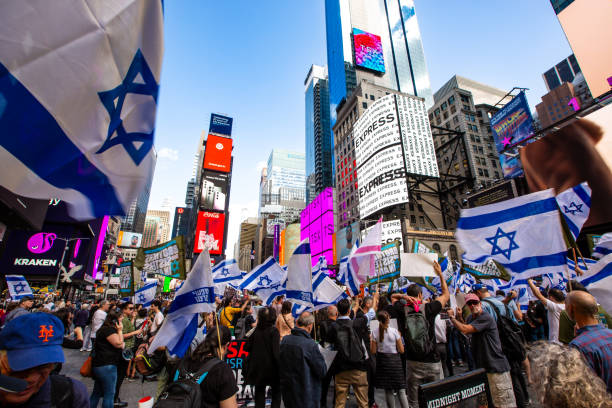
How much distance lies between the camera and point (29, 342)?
157 cm

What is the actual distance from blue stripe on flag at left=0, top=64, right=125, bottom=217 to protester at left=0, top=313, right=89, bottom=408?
765mm

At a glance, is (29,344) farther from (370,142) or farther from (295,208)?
(295,208)

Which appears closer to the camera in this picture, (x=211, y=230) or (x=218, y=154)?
(x=211, y=230)

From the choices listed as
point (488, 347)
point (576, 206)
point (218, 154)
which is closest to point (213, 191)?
point (218, 154)

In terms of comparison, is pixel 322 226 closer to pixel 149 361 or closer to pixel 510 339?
pixel 510 339

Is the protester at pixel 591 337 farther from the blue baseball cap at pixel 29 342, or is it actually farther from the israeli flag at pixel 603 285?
the blue baseball cap at pixel 29 342

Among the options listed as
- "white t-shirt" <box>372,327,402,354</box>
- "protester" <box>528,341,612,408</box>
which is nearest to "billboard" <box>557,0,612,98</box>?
"white t-shirt" <box>372,327,402,354</box>

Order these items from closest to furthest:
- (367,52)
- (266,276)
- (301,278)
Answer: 1. (301,278)
2. (266,276)
3. (367,52)

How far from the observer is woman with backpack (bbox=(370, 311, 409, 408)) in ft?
16.5

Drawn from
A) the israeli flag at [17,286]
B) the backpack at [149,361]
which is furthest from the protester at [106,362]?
the israeli flag at [17,286]

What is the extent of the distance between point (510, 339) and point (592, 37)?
3509 cm

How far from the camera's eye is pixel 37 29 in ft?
4.12

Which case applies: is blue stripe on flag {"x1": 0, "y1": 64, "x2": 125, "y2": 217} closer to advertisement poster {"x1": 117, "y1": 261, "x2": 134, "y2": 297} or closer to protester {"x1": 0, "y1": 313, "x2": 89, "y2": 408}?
protester {"x1": 0, "y1": 313, "x2": 89, "y2": 408}

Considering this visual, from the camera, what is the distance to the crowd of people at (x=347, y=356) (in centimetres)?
159
